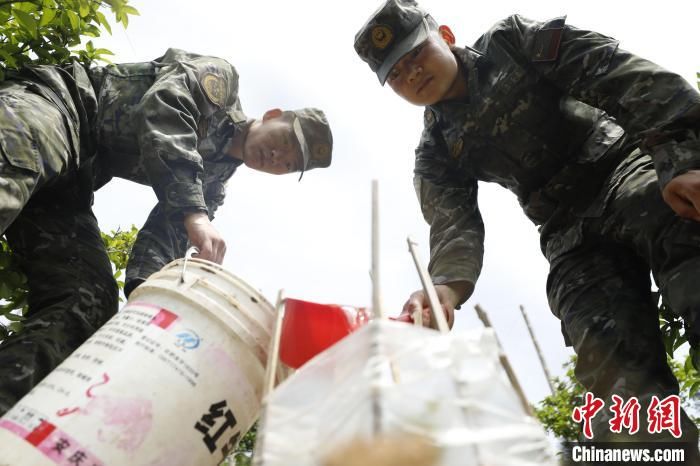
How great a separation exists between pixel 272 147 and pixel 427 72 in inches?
39.6

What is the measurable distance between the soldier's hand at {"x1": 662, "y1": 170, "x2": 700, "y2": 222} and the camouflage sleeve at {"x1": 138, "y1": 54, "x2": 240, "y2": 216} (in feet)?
6.03

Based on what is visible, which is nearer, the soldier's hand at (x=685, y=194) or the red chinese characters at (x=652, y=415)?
the soldier's hand at (x=685, y=194)

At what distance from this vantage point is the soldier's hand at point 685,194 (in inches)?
77.5

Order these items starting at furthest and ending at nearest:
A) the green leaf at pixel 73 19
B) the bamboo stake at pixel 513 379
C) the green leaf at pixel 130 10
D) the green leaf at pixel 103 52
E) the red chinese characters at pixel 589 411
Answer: the green leaf at pixel 103 52 < the green leaf at pixel 130 10 < the green leaf at pixel 73 19 < the red chinese characters at pixel 589 411 < the bamboo stake at pixel 513 379

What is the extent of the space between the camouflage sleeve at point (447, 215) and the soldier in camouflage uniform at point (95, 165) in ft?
2.87

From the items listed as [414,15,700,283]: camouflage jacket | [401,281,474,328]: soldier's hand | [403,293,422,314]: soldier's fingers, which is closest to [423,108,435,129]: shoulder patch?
[414,15,700,283]: camouflage jacket

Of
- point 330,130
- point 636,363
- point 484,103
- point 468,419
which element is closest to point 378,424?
point 468,419

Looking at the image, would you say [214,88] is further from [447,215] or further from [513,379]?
[513,379]

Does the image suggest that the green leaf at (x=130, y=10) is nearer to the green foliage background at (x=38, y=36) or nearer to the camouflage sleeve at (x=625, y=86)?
the green foliage background at (x=38, y=36)

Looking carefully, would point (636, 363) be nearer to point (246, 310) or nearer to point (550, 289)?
point (550, 289)

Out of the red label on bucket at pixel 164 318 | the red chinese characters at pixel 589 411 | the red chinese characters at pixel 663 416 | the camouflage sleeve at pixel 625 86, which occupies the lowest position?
the red chinese characters at pixel 589 411

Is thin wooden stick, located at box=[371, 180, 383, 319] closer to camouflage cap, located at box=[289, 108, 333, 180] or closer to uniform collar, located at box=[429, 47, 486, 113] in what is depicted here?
uniform collar, located at box=[429, 47, 486, 113]

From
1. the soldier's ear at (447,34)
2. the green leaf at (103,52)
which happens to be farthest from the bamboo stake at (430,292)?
the green leaf at (103,52)

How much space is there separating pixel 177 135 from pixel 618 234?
2.00m
